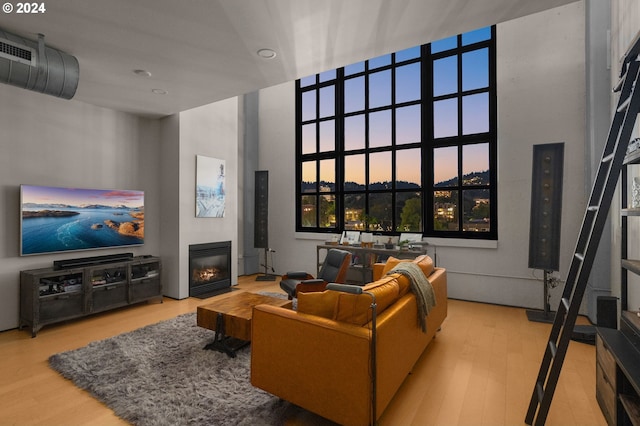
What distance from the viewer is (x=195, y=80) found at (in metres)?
3.61

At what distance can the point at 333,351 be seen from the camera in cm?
188

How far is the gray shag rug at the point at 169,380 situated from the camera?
2102 millimetres

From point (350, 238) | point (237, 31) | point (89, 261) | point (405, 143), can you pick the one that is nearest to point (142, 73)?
point (237, 31)

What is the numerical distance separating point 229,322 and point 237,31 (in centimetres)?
257

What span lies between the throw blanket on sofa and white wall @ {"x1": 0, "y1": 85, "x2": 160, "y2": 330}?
13.7 feet

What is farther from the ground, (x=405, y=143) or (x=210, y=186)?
(x=405, y=143)

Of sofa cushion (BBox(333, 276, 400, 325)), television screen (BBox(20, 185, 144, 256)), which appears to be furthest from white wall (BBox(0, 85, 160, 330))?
sofa cushion (BBox(333, 276, 400, 325))

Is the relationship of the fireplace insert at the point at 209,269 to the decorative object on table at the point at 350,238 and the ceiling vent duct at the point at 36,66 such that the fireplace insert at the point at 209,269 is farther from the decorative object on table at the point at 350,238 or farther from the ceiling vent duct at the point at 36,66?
the ceiling vent duct at the point at 36,66

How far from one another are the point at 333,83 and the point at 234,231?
11.7 feet

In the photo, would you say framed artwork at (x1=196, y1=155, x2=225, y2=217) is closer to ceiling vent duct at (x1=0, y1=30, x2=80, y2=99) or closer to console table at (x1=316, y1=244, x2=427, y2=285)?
console table at (x1=316, y1=244, x2=427, y2=285)

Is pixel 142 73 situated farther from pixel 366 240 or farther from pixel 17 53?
pixel 366 240

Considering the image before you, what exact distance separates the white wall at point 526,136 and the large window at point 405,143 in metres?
0.22

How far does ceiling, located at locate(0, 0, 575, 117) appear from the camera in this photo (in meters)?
2.27

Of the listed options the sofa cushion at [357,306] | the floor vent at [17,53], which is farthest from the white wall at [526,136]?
the floor vent at [17,53]
